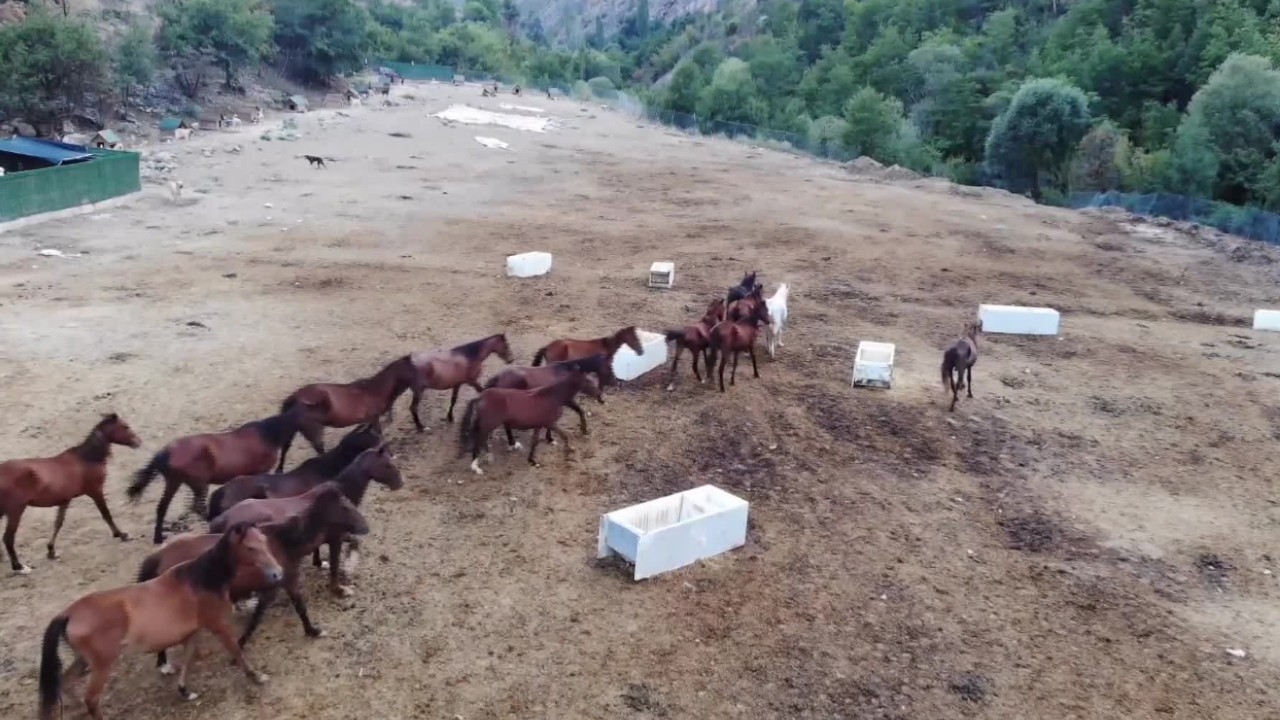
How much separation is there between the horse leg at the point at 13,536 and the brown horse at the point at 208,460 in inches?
30.6

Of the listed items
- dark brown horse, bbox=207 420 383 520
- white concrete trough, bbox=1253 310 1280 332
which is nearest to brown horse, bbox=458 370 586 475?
dark brown horse, bbox=207 420 383 520

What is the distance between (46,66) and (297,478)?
32.2 m

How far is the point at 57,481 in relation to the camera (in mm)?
7438

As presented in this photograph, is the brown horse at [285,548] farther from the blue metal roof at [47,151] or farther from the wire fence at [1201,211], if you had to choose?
the wire fence at [1201,211]

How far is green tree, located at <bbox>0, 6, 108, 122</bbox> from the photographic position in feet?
104

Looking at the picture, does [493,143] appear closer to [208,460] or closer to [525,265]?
[525,265]

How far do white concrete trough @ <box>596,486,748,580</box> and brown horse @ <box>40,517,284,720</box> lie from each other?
2.87 meters

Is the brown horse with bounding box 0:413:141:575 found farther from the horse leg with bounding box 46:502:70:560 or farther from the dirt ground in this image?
the dirt ground

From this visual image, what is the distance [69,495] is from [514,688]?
4077mm

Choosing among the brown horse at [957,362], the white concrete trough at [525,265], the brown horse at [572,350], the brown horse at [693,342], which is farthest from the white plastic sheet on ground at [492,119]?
the brown horse at [957,362]

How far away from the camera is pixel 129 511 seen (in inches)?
332

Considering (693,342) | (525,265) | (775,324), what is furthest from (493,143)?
(693,342)

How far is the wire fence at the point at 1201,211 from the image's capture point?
80.7 ft

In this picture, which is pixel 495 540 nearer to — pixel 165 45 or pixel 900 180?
pixel 900 180
